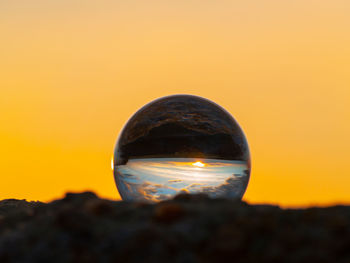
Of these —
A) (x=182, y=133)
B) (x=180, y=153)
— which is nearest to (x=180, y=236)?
(x=180, y=153)

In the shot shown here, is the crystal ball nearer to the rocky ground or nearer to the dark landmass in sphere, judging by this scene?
the dark landmass in sphere

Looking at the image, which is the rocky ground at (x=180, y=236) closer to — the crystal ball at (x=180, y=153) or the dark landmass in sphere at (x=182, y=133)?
the crystal ball at (x=180, y=153)

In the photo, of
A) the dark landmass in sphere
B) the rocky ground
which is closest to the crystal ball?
the dark landmass in sphere

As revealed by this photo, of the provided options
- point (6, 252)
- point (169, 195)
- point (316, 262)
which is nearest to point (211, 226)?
point (316, 262)

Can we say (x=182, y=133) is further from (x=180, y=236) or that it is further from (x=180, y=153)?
(x=180, y=236)

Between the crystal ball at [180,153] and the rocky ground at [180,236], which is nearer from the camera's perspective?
the rocky ground at [180,236]

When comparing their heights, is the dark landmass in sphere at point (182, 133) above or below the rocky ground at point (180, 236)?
above

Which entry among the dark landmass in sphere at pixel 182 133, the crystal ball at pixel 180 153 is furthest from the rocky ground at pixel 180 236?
the dark landmass in sphere at pixel 182 133
